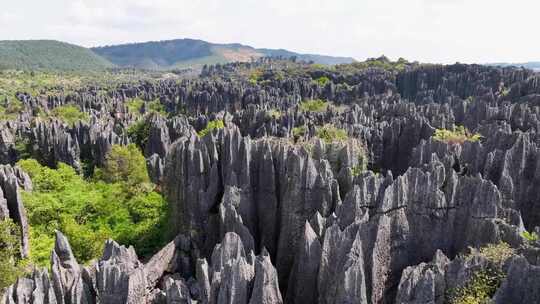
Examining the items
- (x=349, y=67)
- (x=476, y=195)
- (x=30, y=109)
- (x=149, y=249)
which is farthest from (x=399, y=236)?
(x=349, y=67)

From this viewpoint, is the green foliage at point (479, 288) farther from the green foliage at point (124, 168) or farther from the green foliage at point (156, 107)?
the green foliage at point (156, 107)

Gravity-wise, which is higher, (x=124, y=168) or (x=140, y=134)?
(x=124, y=168)

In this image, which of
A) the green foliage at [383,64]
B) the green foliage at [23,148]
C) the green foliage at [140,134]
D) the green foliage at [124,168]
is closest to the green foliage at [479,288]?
the green foliage at [124,168]

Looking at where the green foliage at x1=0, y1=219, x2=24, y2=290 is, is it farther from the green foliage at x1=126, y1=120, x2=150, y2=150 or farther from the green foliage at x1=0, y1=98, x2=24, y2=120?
the green foliage at x1=0, y1=98, x2=24, y2=120

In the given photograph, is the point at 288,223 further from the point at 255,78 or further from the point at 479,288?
the point at 255,78

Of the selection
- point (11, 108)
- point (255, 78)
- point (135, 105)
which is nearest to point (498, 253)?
point (135, 105)

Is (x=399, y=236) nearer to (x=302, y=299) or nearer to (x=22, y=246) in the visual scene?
(x=302, y=299)
